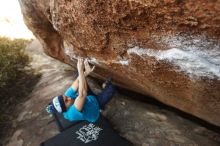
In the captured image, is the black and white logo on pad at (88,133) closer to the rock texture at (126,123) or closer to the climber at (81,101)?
the climber at (81,101)

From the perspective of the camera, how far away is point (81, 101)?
211 inches

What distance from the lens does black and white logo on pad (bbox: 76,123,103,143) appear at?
5805mm

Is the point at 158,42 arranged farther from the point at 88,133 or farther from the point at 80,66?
the point at 88,133

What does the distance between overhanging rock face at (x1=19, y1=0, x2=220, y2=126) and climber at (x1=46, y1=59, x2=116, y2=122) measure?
291 mm

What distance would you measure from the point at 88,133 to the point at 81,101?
0.78 metres

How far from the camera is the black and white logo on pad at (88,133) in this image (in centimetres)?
580

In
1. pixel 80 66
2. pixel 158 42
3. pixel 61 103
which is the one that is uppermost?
pixel 158 42

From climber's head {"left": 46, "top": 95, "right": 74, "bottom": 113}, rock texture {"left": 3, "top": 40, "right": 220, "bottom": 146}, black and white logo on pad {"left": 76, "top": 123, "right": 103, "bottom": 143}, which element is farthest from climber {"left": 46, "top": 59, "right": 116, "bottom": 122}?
rock texture {"left": 3, "top": 40, "right": 220, "bottom": 146}

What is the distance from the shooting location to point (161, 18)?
362 cm

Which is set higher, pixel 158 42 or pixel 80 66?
pixel 158 42

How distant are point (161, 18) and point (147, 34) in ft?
1.19

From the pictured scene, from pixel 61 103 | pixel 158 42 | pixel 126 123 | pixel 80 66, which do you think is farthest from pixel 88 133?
pixel 158 42

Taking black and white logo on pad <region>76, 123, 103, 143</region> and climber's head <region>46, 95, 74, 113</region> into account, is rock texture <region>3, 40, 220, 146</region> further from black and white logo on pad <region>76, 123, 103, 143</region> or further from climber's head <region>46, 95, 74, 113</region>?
climber's head <region>46, 95, 74, 113</region>

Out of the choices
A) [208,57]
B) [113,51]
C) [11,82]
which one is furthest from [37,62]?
[208,57]
